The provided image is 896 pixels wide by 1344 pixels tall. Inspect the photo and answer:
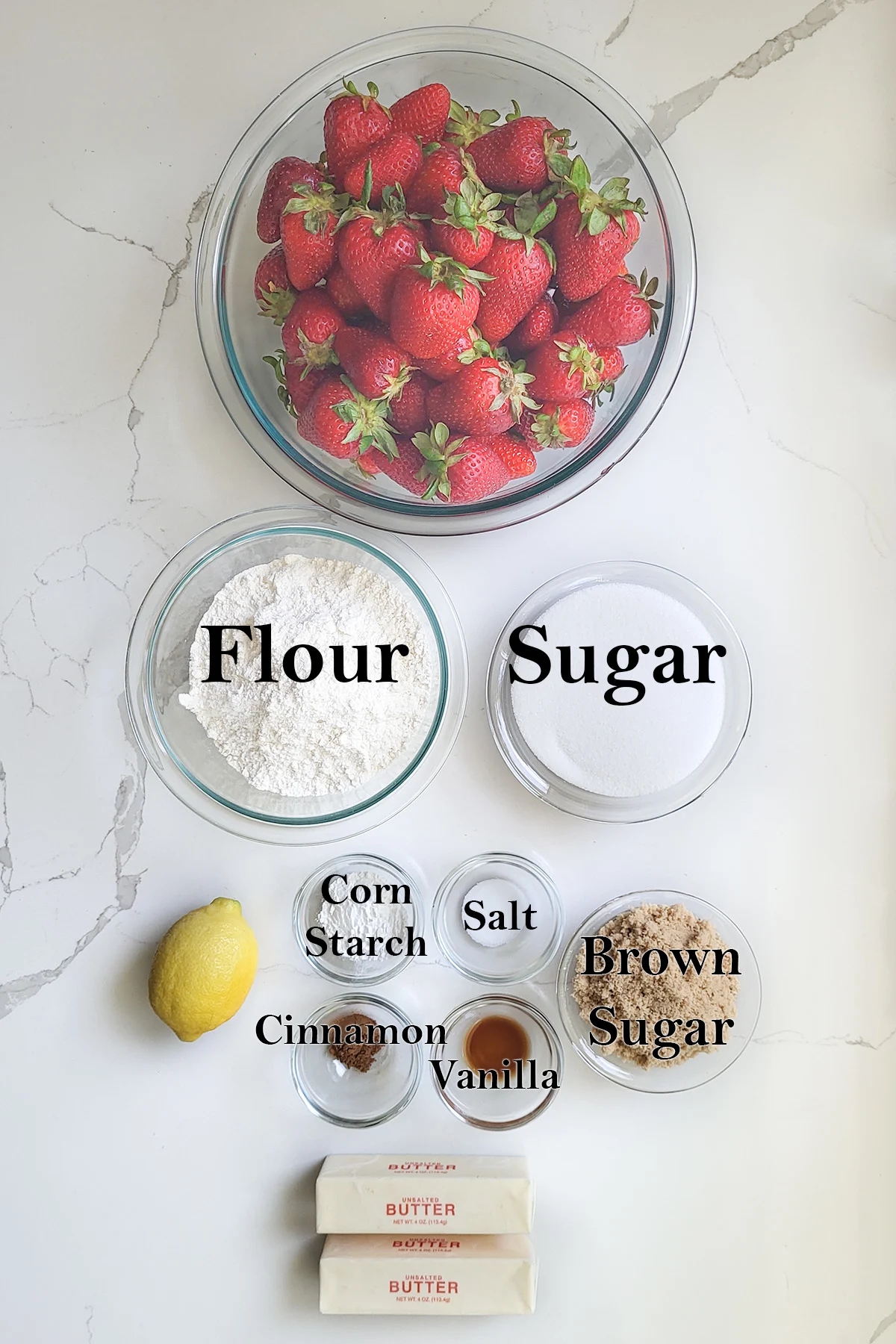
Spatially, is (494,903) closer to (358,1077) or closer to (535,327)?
(358,1077)

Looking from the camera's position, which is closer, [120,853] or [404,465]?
[404,465]

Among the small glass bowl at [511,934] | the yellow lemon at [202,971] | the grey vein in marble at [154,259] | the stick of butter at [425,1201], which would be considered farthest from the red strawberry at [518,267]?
the stick of butter at [425,1201]

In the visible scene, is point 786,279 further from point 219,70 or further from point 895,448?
point 219,70

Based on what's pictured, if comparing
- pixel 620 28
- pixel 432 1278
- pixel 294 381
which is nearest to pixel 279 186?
pixel 294 381

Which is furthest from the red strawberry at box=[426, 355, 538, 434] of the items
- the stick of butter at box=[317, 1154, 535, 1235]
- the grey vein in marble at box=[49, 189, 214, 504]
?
the stick of butter at box=[317, 1154, 535, 1235]

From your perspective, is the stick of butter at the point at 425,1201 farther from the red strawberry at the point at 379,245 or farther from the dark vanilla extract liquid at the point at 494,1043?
the red strawberry at the point at 379,245

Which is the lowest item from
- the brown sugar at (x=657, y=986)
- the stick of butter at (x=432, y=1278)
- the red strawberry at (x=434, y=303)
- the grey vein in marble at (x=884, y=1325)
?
the grey vein in marble at (x=884, y=1325)

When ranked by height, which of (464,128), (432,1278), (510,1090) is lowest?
(432,1278)
